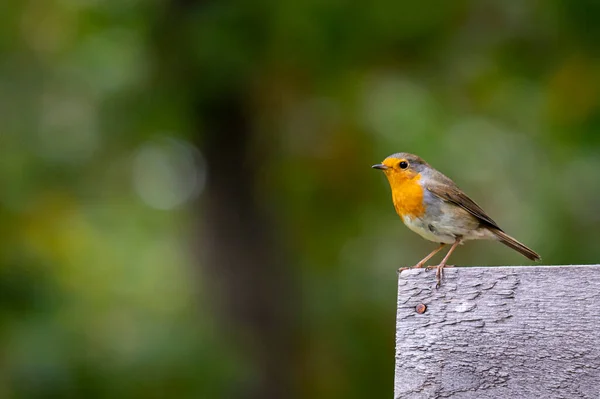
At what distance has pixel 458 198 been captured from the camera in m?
4.14

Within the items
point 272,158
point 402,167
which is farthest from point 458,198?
point 272,158

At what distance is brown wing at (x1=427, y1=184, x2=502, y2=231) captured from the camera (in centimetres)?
412

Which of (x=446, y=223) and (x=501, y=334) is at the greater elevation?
(x=446, y=223)

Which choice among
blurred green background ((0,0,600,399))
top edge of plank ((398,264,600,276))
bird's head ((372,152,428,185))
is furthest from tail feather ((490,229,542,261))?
blurred green background ((0,0,600,399))

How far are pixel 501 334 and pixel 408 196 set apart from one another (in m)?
2.09

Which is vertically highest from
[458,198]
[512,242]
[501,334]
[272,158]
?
[272,158]

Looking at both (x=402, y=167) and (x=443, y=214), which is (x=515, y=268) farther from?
(x=402, y=167)

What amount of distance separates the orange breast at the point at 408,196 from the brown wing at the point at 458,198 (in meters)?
0.08

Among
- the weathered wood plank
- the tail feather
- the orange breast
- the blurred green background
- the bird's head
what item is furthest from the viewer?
the blurred green background

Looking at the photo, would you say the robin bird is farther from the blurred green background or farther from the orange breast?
the blurred green background

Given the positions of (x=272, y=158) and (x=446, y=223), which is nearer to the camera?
(x=446, y=223)

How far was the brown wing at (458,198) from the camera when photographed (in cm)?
412

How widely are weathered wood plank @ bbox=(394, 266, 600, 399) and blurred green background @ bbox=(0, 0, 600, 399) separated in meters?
3.88

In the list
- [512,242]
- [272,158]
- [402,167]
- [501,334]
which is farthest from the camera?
[272,158]
